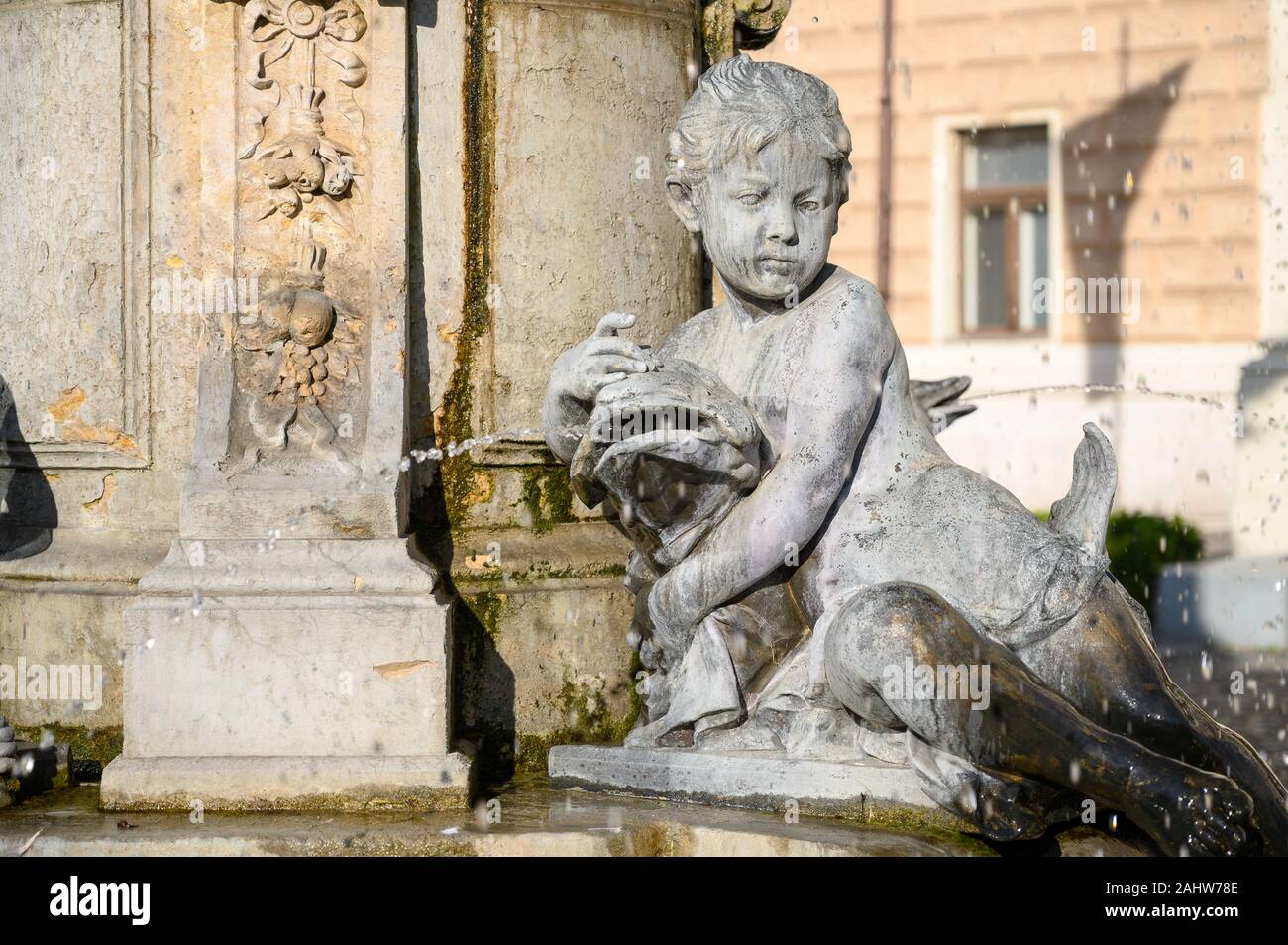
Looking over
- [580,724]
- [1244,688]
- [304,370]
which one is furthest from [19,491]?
[1244,688]

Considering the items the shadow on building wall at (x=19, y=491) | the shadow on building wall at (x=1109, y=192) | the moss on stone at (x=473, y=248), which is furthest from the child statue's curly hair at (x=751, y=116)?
the shadow on building wall at (x=1109, y=192)

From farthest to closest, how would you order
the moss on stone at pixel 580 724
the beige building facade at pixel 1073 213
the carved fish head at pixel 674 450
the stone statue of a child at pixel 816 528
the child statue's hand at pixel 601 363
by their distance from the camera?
1. the beige building facade at pixel 1073 213
2. the moss on stone at pixel 580 724
3. the child statue's hand at pixel 601 363
4. the carved fish head at pixel 674 450
5. the stone statue of a child at pixel 816 528

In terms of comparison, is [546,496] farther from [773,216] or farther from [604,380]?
A: [773,216]

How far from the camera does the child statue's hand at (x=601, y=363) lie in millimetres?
4211

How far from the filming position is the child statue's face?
419 centimetres

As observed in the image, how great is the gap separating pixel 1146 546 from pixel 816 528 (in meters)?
7.78

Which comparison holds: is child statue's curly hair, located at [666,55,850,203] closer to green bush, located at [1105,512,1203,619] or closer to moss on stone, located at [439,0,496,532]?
moss on stone, located at [439,0,496,532]

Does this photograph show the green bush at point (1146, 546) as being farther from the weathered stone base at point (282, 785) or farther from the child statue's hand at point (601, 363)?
the weathered stone base at point (282, 785)

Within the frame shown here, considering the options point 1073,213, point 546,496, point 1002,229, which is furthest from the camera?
point 1002,229

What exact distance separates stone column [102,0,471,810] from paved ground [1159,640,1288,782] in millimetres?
3321

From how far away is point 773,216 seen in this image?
165 inches

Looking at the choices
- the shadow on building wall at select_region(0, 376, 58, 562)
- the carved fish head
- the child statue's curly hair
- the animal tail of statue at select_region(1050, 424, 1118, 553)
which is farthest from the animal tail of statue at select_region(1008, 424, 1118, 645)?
the shadow on building wall at select_region(0, 376, 58, 562)

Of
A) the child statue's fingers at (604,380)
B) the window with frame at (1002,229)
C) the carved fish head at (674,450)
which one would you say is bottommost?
the carved fish head at (674,450)

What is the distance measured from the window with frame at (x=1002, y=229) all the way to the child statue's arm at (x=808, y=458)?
13.1 m
